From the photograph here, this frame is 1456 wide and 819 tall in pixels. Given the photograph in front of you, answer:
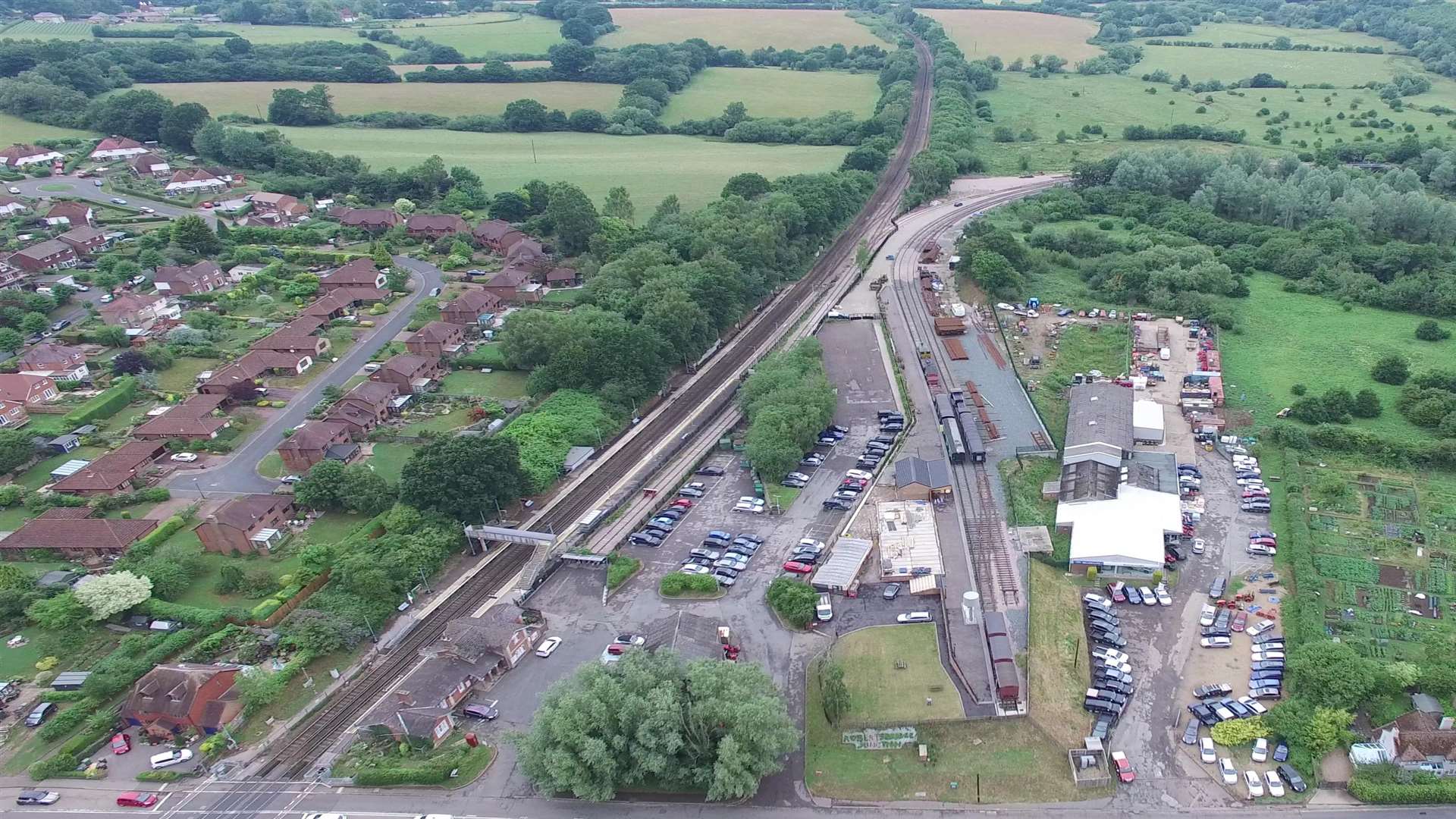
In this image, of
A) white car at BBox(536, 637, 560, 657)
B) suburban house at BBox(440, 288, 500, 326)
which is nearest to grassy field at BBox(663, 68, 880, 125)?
suburban house at BBox(440, 288, 500, 326)

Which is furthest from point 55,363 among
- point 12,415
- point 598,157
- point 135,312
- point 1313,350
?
point 1313,350

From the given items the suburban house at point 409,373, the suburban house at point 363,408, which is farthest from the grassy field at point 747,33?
the suburban house at point 363,408

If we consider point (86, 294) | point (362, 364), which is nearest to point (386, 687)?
point (362, 364)

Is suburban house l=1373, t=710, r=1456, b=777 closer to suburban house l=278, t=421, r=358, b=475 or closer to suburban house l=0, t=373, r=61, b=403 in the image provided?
suburban house l=278, t=421, r=358, b=475

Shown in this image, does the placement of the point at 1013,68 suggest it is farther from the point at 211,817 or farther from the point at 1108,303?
the point at 211,817

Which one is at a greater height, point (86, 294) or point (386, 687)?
point (86, 294)

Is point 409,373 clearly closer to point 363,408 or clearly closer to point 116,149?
point 363,408

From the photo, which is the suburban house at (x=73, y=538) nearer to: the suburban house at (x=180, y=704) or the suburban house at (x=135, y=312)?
the suburban house at (x=180, y=704)
